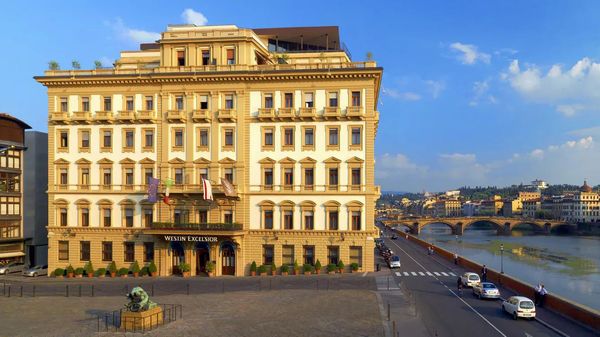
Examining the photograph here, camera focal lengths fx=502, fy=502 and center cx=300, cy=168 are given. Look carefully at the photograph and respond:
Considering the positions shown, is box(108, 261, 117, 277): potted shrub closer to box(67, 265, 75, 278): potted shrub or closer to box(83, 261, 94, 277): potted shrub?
box(83, 261, 94, 277): potted shrub

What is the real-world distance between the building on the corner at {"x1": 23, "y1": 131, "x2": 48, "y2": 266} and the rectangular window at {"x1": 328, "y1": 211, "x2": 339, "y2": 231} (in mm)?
40085

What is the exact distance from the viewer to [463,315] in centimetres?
3372

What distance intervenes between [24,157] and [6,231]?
380 inches

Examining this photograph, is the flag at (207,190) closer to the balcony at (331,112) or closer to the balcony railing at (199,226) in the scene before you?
the balcony railing at (199,226)

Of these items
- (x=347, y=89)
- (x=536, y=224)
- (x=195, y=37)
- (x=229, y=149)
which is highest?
(x=195, y=37)

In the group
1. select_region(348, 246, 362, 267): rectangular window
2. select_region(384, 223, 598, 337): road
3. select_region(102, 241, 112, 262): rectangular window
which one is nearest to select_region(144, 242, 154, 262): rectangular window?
select_region(102, 241, 112, 262): rectangular window

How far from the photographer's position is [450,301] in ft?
128

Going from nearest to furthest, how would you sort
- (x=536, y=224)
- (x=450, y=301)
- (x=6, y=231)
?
(x=450, y=301) → (x=6, y=231) → (x=536, y=224)

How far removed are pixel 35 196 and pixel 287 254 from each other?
3626 cm

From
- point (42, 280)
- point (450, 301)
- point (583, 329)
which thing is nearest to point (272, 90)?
point (450, 301)

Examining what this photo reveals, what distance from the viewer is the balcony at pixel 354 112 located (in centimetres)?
5084

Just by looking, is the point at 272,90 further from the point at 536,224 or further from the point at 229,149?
the point at 536,224

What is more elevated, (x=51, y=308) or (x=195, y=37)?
(x=195, y=37)

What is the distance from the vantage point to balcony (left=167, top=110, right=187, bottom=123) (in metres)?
52.7
